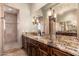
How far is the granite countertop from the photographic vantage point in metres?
1.42

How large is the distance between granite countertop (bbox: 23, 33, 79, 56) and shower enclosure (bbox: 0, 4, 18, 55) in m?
0.21

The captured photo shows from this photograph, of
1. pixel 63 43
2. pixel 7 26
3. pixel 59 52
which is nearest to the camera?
pixel 59 52

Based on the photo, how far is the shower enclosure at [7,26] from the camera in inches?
68.1

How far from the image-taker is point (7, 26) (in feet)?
5.71

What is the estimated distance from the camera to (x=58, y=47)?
1475mm

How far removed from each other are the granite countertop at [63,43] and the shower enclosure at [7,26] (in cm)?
21

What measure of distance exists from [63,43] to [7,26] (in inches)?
32.1

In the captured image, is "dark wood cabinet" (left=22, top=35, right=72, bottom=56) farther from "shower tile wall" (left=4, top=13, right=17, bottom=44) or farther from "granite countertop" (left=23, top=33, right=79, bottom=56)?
"shower tile wall" (left=4, top=13, right=17, bottom=44)

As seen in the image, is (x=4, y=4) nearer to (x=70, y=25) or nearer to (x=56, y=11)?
(x=56, y=11)

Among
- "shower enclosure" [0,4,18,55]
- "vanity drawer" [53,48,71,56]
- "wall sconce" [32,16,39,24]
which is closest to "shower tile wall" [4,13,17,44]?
"shower enclosure" [0,4,18,55]

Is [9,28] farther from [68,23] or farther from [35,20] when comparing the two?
[68,23]

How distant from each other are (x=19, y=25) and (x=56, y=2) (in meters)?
0.63

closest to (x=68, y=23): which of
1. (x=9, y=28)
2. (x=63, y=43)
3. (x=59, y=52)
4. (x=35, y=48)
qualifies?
(x=63, y=43)

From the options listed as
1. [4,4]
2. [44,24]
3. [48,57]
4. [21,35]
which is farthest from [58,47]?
[4,4]
